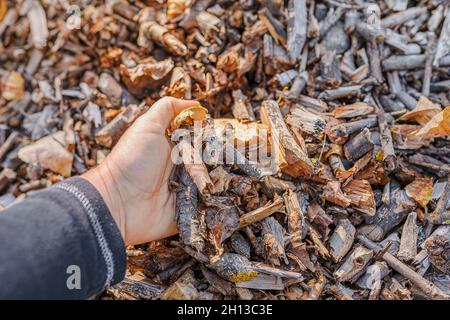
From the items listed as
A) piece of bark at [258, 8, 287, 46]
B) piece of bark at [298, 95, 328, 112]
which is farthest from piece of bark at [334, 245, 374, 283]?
piece of bark at [258, 8, 287, 46]

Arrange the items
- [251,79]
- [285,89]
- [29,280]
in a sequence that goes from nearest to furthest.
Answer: [29,280] → [285,89] → [251,79]

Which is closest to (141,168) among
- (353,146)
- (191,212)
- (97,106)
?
(191,212)

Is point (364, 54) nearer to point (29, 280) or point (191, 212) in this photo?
point (191, 212)

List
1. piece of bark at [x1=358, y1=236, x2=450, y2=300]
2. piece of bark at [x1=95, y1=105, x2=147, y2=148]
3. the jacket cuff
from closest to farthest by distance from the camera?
the jacket cuff
piece of bark at [x1=358, y1=236, x2=450, y2=300]
piece of bark at [x1=95, y1=105, x2=147, y2=148]

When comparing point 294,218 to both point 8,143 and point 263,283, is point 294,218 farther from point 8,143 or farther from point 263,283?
point 8,143

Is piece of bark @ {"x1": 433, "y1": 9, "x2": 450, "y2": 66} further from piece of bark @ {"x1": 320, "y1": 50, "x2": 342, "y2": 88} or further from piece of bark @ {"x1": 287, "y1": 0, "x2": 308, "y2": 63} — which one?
piece of bark @ {"x1": 287, "y1": 0, "x2": 308, "y2": 63}

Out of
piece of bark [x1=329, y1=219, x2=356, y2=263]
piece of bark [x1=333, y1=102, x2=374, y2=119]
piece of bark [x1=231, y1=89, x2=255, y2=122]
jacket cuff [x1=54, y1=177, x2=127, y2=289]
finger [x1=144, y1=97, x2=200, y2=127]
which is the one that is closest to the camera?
jacket cuff [x1=54, y1=177, x2=127, y2=289]
